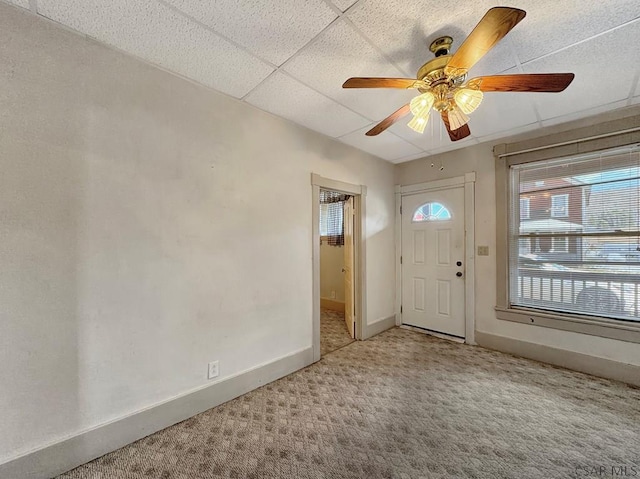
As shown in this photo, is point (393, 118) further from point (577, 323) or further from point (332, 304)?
point (332, 304)

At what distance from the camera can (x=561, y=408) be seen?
2049mm

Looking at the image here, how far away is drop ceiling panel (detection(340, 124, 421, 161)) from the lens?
3.05 meters

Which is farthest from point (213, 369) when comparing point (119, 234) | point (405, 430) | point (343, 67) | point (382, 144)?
point (382, 144)

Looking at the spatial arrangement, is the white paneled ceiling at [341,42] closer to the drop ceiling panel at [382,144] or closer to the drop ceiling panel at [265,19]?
the drop ceiling panel at [265,19]

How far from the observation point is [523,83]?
1452 millimetres

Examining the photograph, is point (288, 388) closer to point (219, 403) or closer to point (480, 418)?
point (219, 403)

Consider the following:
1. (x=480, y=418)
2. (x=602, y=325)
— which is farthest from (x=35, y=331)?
(x=602, y=325)

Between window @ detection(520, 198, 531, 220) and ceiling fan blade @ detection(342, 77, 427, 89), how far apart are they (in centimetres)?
230

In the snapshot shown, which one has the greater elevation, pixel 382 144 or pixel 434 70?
pixel 382 144

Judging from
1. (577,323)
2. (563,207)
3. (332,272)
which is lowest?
(577,323)

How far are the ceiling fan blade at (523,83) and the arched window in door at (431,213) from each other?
7.32ft

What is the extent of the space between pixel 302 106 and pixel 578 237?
3.07 meters

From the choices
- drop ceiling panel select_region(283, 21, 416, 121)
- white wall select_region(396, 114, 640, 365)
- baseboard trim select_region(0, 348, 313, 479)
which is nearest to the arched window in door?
white wall select_region(396, 114, 640, 365)

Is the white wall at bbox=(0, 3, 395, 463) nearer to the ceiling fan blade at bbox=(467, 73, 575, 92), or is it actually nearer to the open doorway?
the ceiling fan blade at bbox=(467, 73, 575, 92)
